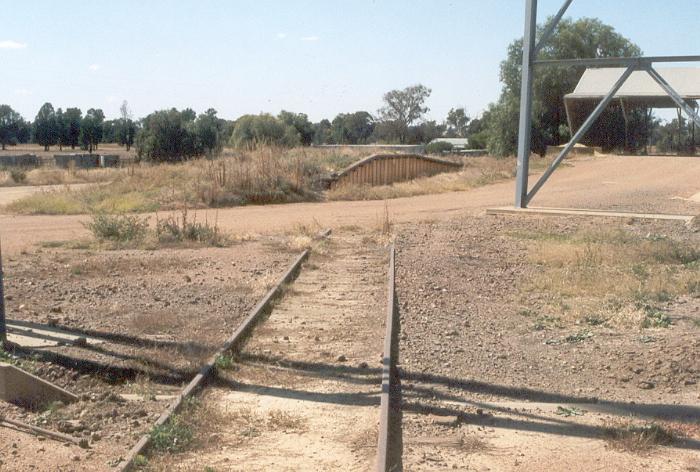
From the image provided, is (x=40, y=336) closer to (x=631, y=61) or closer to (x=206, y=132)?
(x=631, y=61)

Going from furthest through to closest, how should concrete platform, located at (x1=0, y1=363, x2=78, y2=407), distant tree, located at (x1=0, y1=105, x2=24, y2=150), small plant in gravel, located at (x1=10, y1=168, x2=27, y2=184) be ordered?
distant tree, located at (x1=0, y1=105, x2=24, y2=150)
small plant in gravel, located at (x1=10, y1=168, x2=27, y2=184)
concrete platform, located at (x1=0, y1=363, x2=78, y2=407)

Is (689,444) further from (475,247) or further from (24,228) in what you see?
(24,228)

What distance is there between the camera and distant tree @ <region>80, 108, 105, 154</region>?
3873 inches

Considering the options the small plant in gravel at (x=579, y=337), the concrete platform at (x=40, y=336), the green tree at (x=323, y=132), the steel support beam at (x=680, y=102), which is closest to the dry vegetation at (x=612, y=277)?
the small plant in gravel at (x=579, y=337)

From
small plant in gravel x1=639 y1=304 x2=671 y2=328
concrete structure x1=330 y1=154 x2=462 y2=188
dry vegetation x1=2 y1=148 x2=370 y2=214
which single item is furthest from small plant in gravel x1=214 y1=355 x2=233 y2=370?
concrete structure x1=330 y1=154 x2=462 y2=188

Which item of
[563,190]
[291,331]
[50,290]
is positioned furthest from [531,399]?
[563,190]

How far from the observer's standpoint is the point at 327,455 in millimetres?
6551

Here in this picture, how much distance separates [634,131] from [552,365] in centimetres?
4332

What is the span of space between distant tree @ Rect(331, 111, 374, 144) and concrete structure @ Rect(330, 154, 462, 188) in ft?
188

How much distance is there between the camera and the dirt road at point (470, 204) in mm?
22188

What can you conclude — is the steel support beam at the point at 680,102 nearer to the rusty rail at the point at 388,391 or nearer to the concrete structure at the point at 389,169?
the rusty rail at the point at 388,391

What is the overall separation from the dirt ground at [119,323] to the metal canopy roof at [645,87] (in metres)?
30.2

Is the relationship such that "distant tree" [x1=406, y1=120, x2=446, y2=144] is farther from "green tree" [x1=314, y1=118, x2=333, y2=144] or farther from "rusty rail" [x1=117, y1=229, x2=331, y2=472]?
"rusty rail" [x1=117, y1=229, x2=331, y2=472]

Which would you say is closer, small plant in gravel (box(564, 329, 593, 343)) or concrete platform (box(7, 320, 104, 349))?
concrete platform (box(7, 320, 104, 349))
